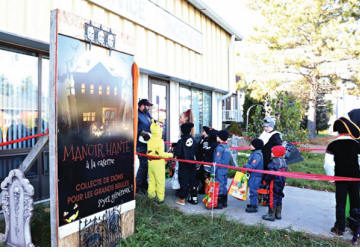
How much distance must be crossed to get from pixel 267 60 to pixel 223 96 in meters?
9.48

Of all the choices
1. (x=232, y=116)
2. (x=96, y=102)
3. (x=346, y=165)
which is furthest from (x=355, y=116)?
(x=232, y=116)

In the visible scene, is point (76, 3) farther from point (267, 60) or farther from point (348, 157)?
point (267, 60)

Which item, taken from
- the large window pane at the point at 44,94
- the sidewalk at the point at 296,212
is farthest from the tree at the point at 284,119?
the large window pane at the point at 44,94

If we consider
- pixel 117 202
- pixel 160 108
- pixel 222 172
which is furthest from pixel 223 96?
pixel 117 202

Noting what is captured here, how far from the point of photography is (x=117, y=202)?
3893 mm

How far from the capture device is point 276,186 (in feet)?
16.0

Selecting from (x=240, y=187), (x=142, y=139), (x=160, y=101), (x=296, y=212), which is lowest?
(x=296, y=212)

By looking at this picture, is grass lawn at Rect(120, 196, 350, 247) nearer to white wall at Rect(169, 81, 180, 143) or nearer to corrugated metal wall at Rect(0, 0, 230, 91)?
corrugated metal wall at Rect(0, 0, 230, 91)

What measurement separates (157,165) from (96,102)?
2.27 metres

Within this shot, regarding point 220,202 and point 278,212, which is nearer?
point 278,212

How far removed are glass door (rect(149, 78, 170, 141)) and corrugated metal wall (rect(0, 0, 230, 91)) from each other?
18.2 inches

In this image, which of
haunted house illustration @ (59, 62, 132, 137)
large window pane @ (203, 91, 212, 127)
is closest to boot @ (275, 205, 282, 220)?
haunted house illustration @ (59, 62, 132, 137)

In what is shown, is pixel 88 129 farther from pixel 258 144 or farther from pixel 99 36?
pixel 258 144

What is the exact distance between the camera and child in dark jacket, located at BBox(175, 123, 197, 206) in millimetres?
5570
